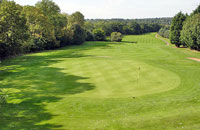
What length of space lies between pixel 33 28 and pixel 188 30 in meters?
52.5

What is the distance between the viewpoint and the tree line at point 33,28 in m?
43.1

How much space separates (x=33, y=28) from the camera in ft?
199

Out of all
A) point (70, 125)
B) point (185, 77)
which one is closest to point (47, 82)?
point (70, 125)

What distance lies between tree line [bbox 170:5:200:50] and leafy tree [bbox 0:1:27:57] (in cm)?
5216

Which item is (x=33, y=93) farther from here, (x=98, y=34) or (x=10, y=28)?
(x=98, y=34)

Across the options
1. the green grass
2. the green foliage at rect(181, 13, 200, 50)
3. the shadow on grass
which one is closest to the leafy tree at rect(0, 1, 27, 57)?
the shadow on grass

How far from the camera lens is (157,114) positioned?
47.7ft

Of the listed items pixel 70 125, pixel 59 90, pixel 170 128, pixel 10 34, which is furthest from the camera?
pixel 10 34

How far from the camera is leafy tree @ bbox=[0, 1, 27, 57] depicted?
41875mm

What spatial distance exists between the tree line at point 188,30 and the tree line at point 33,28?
43289 millimetres

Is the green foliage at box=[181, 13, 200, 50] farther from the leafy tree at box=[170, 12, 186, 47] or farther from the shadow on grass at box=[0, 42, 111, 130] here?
the shadow on grass at box=[0, 42, 111, 130]

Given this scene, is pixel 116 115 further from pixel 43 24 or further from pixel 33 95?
pixel 43 24

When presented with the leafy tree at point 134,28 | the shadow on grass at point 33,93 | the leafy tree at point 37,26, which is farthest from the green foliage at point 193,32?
the leafy tree at point 134,28

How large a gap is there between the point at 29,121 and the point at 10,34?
34.3 m
